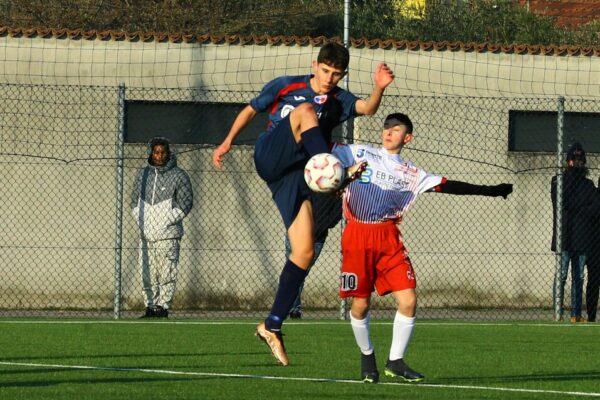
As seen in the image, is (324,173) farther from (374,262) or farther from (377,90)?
(377,90)

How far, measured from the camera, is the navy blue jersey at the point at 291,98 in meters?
9.47

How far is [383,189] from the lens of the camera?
29.6 ft

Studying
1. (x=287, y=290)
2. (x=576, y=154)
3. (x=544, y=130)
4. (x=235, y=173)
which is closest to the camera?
(x=287, y=290)

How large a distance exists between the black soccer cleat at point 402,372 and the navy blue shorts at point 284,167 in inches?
42.0

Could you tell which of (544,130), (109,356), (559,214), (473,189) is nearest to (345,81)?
(559,214)

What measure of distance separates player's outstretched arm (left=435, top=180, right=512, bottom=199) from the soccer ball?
0.83m

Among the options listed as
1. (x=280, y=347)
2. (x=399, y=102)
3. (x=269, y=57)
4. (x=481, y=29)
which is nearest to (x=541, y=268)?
(x=399, y=102)

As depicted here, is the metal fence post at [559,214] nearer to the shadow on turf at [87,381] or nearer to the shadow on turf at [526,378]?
the shadow on turf at [526,378]

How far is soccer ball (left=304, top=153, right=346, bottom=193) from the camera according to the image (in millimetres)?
8273

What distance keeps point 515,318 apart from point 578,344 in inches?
220

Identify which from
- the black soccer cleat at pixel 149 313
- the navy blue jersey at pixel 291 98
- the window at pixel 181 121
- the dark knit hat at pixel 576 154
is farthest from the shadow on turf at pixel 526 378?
the window at pixel 181 121

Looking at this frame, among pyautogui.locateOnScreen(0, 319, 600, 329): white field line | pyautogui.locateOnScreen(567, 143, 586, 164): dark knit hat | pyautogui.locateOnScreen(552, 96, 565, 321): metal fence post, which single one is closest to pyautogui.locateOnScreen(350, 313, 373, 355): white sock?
pyautogui.locateOnScreen(0, 319, 600, 329): white field line

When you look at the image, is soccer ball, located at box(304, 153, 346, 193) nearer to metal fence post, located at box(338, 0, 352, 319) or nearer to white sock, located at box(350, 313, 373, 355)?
white sock, located at box(350, 313, 373, 355)

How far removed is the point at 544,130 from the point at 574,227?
3.21 meters
